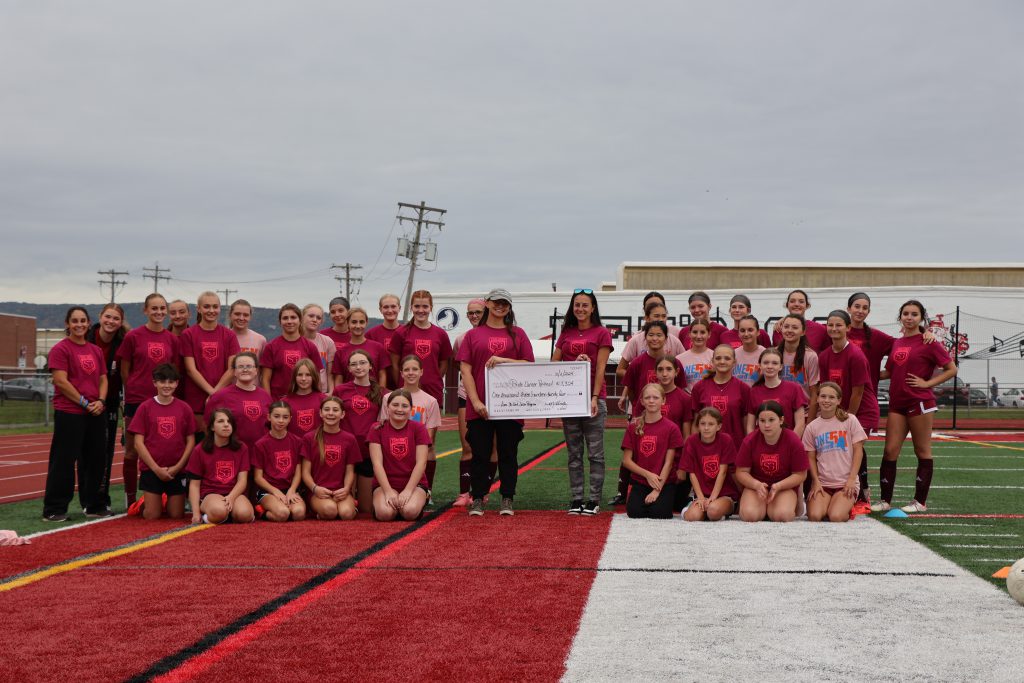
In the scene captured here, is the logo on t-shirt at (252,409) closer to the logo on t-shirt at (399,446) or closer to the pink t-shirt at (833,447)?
the logo on t-shirt at (399,446)

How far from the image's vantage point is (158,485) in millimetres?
7898

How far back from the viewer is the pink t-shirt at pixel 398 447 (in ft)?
25.5

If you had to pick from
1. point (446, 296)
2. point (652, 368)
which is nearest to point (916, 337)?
point (652, 368)

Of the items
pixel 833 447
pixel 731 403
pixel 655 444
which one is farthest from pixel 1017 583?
pixel 655 444

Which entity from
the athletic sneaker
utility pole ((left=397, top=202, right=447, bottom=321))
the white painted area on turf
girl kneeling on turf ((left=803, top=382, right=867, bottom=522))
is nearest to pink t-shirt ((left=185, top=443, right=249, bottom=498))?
the white painted area on turf

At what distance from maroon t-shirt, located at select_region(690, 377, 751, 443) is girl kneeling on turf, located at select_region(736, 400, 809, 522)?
343 millimetres

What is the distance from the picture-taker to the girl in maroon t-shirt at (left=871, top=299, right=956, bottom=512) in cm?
803

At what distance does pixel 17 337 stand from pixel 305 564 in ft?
267

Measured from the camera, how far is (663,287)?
4447 cm

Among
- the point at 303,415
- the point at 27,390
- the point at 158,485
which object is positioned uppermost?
the point at 303,415

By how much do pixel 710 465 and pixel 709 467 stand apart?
0.02m

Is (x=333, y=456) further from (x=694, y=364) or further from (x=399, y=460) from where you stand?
(x=694, y=364)

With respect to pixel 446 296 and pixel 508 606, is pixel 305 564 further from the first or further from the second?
pixel 446 296

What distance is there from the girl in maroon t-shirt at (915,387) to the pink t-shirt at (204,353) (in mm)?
5671
